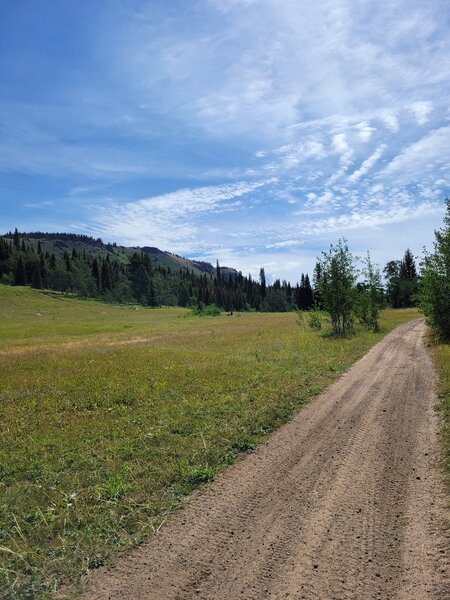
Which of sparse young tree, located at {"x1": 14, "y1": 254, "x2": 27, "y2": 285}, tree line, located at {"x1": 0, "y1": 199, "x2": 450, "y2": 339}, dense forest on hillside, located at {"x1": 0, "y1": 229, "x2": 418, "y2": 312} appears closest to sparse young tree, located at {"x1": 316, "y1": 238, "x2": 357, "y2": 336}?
tree line, located at {"x1": 0, "y1": 199, "x2": 450, "y2": 339}

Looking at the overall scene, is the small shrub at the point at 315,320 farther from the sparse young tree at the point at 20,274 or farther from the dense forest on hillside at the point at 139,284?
the sparse young tree at the point at 20,274

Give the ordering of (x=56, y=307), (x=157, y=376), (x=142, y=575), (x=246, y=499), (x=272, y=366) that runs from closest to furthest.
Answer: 1. (x=142, y=575)
2. (x=246, y=499)
3. (x=157, y=376)
4. (x=272, y=366)
5. (x=56, y=307)

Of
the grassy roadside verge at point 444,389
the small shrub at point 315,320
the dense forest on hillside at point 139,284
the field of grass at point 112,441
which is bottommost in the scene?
the field of grass at point 112,441

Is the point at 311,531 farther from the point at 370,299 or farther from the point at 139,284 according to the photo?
the point at 139,284

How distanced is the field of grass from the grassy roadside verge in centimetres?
402

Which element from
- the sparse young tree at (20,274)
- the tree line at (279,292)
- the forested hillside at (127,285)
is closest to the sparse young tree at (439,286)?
the tree line at (279,292)

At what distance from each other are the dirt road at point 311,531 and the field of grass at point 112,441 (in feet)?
2.07

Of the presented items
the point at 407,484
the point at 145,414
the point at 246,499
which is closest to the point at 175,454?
the point at 246,499

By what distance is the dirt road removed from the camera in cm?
462

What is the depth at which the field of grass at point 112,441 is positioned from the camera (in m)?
5.75

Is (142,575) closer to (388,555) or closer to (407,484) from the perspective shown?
(388,555)

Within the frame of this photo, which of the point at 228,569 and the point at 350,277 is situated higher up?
the point at 350,277

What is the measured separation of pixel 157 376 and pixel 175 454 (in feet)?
31.7

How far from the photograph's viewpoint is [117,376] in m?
18.7
